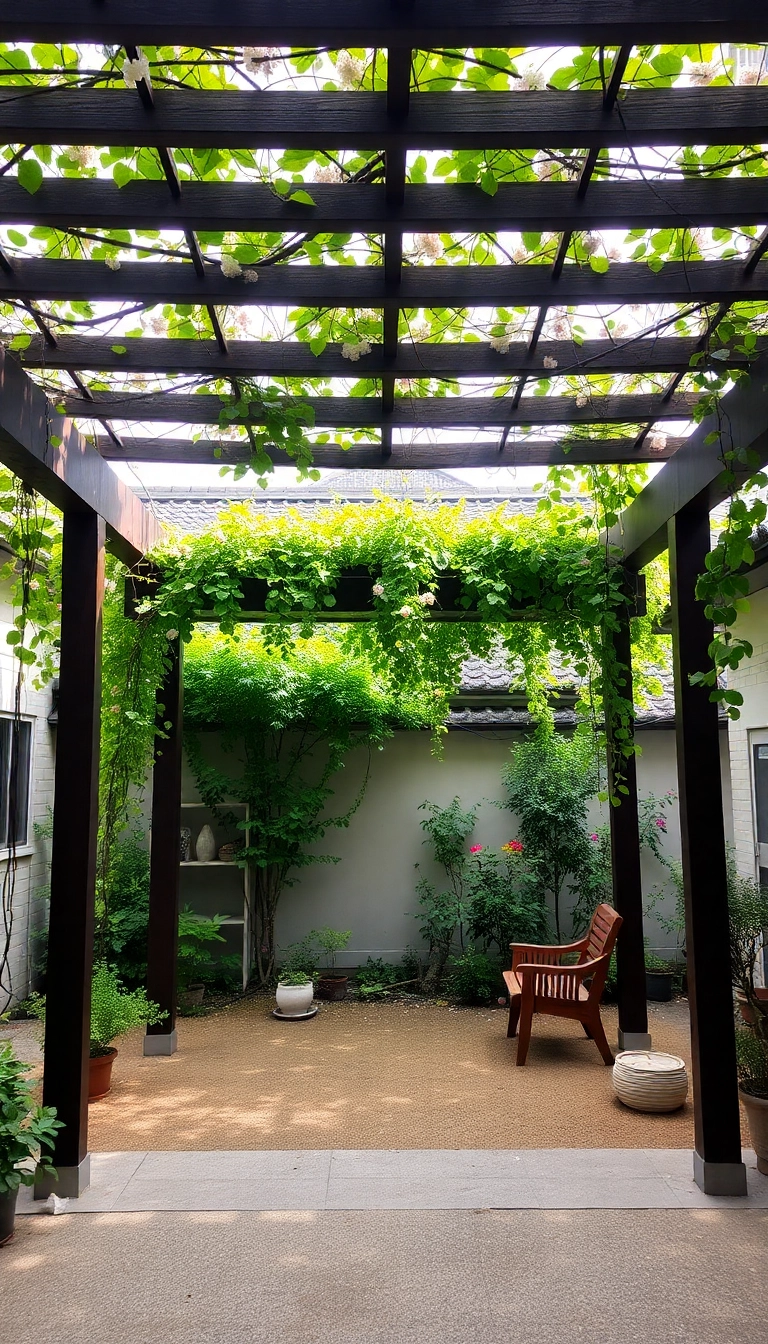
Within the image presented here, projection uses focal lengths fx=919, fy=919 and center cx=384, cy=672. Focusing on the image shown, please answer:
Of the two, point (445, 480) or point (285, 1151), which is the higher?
point (445, 480)

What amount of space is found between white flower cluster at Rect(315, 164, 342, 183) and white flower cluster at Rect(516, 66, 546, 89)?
1.84ft

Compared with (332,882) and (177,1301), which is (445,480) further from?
(177,1301)

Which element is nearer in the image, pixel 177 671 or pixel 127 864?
pixel 177 671

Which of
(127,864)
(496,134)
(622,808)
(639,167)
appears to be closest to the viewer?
(496,134)

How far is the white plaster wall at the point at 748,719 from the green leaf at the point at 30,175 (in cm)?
508

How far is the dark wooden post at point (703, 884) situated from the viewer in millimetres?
3621

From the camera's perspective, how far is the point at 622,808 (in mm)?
5793

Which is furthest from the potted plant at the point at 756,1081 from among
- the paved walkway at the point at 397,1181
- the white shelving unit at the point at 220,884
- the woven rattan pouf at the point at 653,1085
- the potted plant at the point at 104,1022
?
the white shelving unit at the point at 220,884

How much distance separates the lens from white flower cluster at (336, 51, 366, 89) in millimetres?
2314

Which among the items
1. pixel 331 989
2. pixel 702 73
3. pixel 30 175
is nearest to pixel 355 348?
pixel 30 175

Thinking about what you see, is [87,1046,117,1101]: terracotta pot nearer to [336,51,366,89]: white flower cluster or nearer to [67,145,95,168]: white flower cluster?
[67,145,95,168]: white flower cluster

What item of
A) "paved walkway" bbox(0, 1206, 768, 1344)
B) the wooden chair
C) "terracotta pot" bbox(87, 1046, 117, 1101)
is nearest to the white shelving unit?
"terracotta pot" bbox(87, 1046, 117, 1101)

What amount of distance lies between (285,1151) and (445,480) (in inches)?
373

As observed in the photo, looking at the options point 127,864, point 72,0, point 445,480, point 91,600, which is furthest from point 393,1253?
point 445,480
